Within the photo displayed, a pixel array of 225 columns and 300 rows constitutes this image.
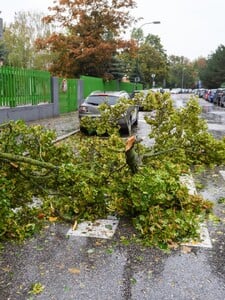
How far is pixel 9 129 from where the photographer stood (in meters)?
4.96

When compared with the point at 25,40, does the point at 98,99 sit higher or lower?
lower

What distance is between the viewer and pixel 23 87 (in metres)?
14.8

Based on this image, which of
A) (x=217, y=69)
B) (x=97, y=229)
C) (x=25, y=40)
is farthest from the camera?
(x=217, y=69)

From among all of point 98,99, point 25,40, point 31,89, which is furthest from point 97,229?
point 25,40

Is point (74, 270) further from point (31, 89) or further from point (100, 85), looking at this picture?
point (100, 85)

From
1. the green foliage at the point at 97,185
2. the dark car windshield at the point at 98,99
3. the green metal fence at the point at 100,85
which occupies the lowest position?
the green foliage at the point at 97,185

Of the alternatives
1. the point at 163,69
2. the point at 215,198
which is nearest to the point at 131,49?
the point at 215,198

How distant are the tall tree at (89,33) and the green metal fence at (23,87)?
13.4 meters

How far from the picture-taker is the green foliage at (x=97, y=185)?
421 centimetres

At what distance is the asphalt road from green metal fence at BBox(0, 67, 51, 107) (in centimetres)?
1005

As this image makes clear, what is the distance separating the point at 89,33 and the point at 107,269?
2918 cm

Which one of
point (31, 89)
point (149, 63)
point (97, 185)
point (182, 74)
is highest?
point (149, 63)

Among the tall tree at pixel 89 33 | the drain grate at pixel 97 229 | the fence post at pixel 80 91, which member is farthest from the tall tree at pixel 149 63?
the drain grate at pixel 97 229

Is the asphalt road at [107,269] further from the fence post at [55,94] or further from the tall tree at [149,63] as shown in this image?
the tall tree at [149,63]
